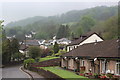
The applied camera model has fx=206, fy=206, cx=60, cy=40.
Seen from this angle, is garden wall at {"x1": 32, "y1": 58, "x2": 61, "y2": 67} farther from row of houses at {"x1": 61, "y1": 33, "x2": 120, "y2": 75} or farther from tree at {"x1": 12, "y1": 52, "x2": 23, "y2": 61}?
tree at {"x1": 12, "y1": 52, "x2": 23, "y2": 61}

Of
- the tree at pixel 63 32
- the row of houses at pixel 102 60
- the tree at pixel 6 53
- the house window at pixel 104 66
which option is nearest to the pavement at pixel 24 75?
the row of houses at pixel 102 60

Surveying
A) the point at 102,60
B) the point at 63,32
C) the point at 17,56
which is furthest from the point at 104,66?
the point at 63,32

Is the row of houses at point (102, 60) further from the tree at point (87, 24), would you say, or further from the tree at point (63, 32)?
the tree at point (63, 32)

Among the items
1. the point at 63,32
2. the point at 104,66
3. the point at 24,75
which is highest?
the point at 63,32

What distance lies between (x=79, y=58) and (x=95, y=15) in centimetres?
11468

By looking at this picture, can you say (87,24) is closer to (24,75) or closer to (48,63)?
(48,63)

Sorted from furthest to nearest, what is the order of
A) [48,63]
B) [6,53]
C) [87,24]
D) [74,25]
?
[74,25] → [87,24] → [6,53] → [48,63]

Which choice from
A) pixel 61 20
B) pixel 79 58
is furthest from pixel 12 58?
pixel 61 20

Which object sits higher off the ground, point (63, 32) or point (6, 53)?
point (63, 32)

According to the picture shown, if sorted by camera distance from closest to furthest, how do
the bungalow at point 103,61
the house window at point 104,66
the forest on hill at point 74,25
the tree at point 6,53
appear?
1. the bungalow at point 103,61
2. the house window at point 104,66
3. the tree at point 6,53
4. the forest on hill at point 74,25

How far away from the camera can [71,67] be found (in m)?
32.6

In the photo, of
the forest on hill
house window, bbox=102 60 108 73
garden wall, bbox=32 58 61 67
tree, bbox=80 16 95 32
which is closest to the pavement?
garden wall, bbox=32 58 61 67

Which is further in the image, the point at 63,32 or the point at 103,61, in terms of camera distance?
the point at 63,32

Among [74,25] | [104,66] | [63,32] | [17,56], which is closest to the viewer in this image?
[104,66]
